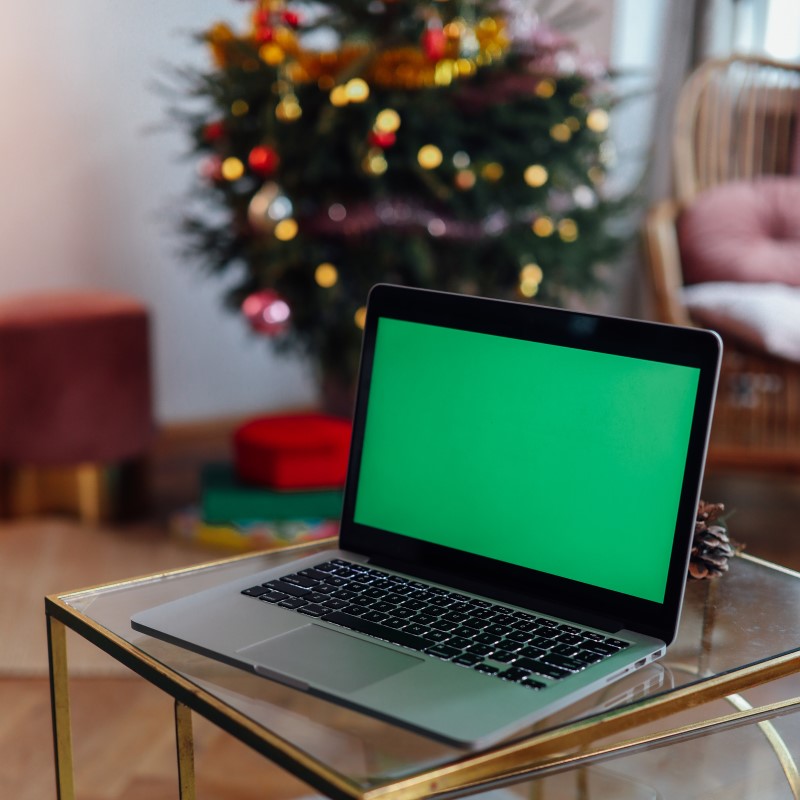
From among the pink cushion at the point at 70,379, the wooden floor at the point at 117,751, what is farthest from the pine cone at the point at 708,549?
the pink cushion at the point at 70,379

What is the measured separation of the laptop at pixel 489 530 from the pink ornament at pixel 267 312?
1.19m

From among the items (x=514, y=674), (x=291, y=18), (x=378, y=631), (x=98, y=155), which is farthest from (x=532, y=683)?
(x=98, y=155)

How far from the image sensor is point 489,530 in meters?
0.84

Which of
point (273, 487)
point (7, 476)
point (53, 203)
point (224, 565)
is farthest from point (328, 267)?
point (224, 565)

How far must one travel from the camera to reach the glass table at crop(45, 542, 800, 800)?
0.62 metres

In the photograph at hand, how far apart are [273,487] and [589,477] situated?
4.72 ft

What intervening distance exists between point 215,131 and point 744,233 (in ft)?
3.62

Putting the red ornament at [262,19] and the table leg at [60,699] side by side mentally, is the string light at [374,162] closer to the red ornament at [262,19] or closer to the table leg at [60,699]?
the red ornament at [262,19]

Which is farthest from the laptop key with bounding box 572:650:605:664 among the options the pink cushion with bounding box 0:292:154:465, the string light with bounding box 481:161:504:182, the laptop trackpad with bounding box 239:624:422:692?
the pink cushion with bounding box 0:292:154:465

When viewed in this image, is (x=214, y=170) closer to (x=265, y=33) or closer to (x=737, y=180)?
(x=265, y=33)

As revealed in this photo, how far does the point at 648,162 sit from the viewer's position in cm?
254

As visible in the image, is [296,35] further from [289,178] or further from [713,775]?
Answer: [713,775]

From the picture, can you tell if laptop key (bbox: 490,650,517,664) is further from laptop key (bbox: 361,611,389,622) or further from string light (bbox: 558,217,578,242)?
string light (bbox: 558,217,578,242)

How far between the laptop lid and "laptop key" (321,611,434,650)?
0.10 meters
